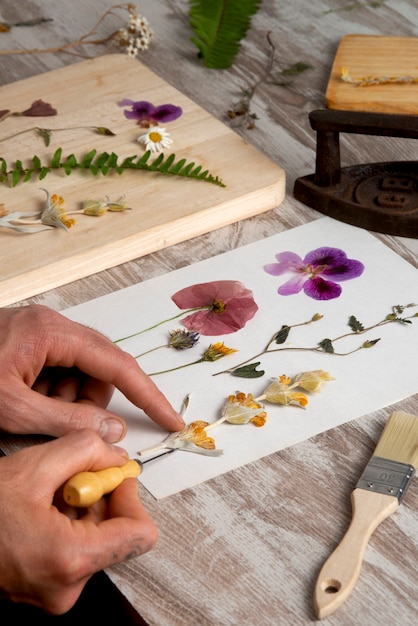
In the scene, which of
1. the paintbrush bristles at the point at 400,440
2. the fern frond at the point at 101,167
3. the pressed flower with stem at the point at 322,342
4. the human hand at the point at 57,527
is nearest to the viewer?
the human hand at the point at 57,527

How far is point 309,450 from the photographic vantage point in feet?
3.28

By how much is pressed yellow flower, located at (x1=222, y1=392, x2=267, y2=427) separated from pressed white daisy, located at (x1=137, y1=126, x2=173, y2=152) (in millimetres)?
503

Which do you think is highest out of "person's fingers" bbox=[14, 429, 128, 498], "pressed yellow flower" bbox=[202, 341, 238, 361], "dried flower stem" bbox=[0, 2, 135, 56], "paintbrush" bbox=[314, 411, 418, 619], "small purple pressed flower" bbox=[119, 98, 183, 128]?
"paintbrush" bbox=[314, 411, 418, 619]

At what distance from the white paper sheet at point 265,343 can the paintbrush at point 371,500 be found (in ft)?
0.23

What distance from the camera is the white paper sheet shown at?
1.01 meters

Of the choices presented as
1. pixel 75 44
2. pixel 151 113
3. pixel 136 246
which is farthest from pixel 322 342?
pixel 75 44

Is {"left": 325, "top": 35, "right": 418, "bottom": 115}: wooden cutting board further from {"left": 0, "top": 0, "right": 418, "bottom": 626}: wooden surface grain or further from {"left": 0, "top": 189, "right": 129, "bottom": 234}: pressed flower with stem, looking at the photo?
{"left": 0, "top": 189, "right": 129, "bottom": 234}: pressed flower with stem

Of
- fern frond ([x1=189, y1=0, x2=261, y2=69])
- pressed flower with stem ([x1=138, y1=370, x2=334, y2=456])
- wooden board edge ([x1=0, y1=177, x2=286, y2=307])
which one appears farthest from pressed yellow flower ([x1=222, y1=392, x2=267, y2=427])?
fern frond ([x1=189, y1=0, x2=261, y2=69])

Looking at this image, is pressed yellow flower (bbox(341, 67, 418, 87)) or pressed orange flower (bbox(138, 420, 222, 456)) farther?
pressed yellow flower (bbox(341, 67, 418, 87))

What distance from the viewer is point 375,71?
5.10ft

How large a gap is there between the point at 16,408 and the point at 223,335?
28cm

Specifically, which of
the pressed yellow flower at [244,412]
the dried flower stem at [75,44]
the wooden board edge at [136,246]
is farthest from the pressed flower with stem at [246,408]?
the dried flower stem at [75,44]

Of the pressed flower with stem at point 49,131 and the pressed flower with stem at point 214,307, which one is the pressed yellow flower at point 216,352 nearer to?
the pressed flower with stem at point 214,307

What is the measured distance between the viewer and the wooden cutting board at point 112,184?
1242 mm
